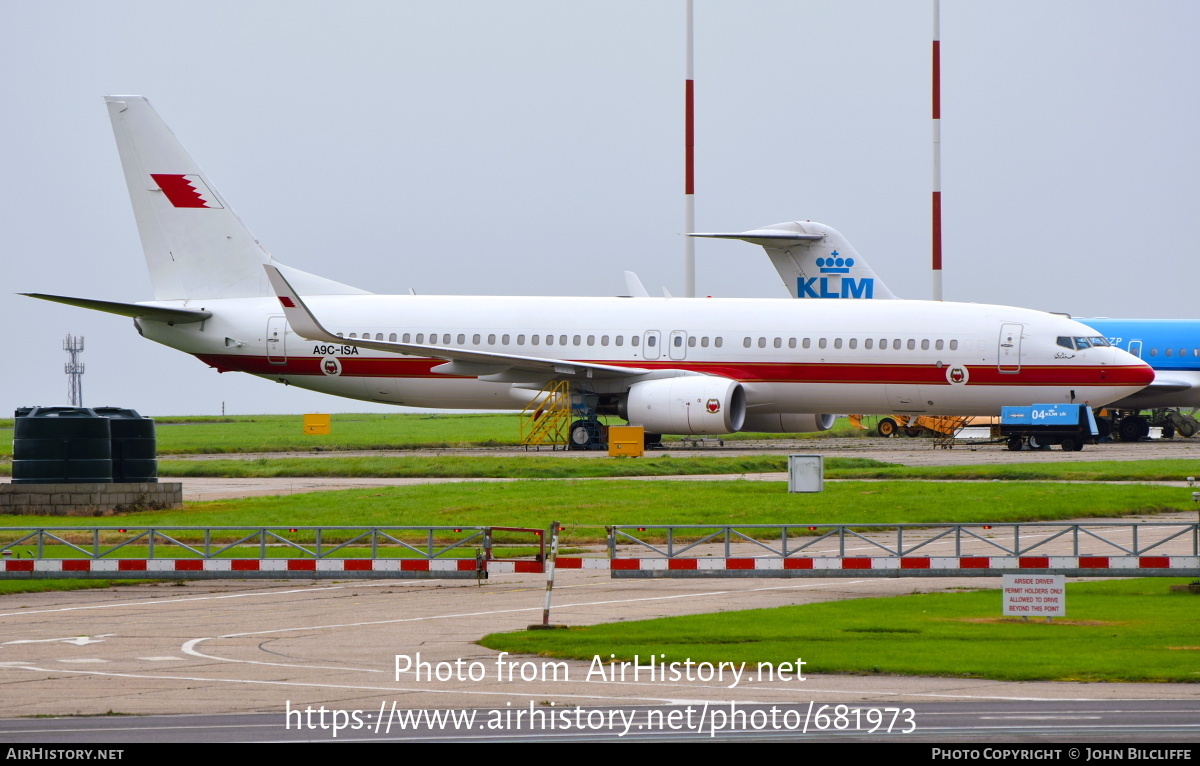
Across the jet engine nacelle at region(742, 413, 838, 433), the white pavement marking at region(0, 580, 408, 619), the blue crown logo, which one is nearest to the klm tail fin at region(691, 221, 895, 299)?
the blue crown logo

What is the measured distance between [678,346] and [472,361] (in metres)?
5.77

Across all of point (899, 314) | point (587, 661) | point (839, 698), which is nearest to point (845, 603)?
point (587, 661)

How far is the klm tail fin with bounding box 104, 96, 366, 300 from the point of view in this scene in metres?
46.3

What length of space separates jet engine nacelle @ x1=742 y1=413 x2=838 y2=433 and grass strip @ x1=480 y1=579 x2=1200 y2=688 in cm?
2673

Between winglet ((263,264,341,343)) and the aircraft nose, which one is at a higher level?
winglet ((263,264,341,343))

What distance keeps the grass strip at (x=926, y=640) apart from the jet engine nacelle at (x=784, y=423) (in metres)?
26.7

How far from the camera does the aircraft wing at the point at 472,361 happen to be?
40.3 metres

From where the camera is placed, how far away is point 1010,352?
41.0 m

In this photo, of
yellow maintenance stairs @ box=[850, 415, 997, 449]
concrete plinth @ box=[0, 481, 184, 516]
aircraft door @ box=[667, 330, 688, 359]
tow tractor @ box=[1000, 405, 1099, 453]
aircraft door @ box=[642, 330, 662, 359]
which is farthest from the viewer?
yellow maintenance stairs @ box=[850, 415, 997, 449]

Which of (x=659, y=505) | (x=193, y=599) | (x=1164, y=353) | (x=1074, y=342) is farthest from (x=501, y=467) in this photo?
(x=1164, y=353)

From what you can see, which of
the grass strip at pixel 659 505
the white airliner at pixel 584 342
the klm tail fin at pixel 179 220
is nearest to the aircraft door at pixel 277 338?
the white airliner at pixel 584 342

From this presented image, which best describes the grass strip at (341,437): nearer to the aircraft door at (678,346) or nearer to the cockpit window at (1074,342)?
the aircraft door at (678,346)

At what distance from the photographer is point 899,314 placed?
41.9 metres

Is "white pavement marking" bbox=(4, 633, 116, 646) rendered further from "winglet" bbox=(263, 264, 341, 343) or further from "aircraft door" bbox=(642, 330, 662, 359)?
"aircraft door" bbox=(642, 330, 662, 359)
